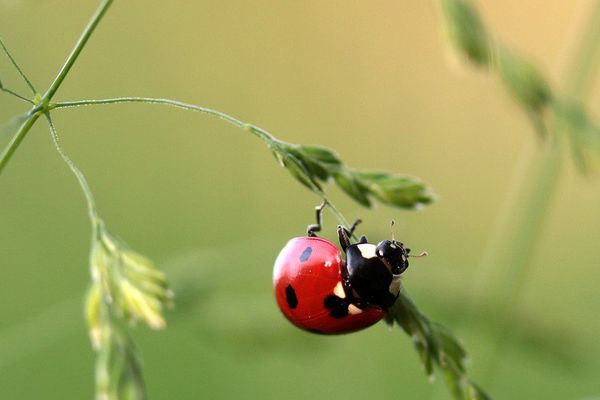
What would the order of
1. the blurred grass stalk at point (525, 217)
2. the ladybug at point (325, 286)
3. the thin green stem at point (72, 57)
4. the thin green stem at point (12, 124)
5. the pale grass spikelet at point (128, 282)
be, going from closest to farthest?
the thin green stem at point (12, 124) → the thin green stem at point (72, 57) → the pale grass spikelet at point (128, 282) → the ladybug at point (325, 286) → the blurred grass stalk at point (525, 217)

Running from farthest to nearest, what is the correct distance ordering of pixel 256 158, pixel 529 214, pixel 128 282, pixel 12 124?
pixel 256 158 → pixel 529 214 → pixel 128 282 → pixel 12 124

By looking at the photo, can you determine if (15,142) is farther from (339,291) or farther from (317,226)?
(317,226)

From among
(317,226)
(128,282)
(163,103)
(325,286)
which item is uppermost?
(317,226)

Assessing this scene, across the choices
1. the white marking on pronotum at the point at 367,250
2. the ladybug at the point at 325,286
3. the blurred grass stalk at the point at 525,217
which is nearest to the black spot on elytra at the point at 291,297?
the ladybug at the point at 325,286

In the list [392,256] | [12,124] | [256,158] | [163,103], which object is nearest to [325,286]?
[392,256]

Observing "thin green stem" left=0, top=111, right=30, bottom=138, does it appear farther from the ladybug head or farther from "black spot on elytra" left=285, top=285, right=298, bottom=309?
the ladybug head

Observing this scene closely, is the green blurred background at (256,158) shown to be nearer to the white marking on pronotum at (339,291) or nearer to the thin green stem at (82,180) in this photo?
the white marking on pronotum at (339,291)

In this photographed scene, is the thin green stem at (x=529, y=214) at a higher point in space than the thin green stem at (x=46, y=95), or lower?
higher
